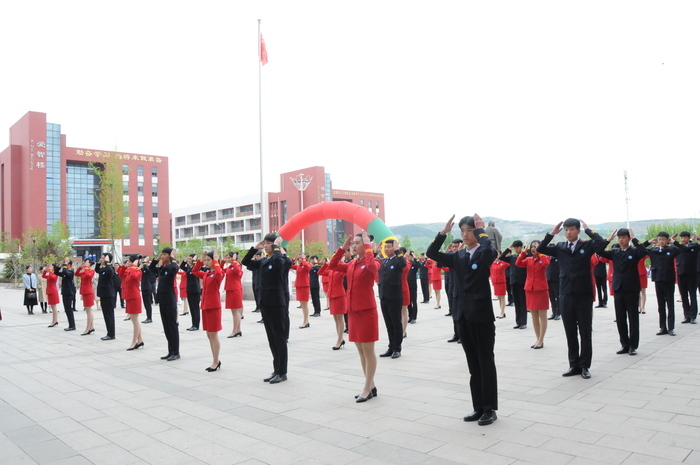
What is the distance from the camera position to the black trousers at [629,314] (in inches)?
269

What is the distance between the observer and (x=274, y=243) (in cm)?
653

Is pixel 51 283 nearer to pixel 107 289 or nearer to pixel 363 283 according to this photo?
pixel 107 289

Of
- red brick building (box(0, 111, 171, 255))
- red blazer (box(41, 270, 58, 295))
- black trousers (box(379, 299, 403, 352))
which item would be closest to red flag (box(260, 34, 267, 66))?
red blazer (box(41, 270, 58, 295))

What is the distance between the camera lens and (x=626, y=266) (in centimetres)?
694

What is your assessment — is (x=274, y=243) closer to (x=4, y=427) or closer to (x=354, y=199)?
(x=4, y=427)

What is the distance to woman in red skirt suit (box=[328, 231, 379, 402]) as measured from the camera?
5250 mm

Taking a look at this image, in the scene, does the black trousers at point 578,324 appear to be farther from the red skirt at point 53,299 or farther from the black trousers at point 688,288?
the red skirt at point 53,299

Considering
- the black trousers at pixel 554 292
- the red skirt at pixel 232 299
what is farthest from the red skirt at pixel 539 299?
the red skirt at pixel 232 299

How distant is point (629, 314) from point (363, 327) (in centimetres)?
409

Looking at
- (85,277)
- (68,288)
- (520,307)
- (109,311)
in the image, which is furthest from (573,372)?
(68,288)

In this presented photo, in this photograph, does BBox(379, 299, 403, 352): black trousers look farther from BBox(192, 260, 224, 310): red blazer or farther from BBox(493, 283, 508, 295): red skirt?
BBox(493, 283, 508, 295): red skirt

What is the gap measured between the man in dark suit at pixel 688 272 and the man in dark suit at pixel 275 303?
7.89 metres

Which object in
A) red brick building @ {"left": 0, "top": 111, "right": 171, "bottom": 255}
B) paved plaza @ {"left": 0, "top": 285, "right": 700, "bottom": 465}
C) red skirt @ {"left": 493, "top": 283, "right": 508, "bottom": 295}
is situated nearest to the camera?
paved plaza @ {"left": 0, "top": 285, "right": 700, "bottom": 465}

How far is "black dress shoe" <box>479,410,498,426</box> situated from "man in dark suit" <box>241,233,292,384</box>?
2826 millimetres
